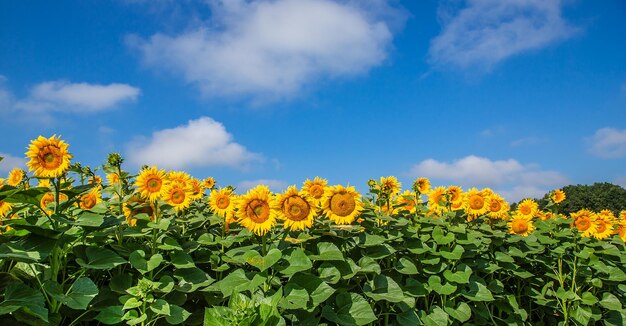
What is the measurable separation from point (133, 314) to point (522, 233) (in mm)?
4402

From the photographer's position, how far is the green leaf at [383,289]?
149 inches

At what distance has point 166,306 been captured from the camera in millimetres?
3199

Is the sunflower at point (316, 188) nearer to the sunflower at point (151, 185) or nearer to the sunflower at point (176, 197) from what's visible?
the sunflower at point (176, 197)

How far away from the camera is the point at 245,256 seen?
334 centimetres

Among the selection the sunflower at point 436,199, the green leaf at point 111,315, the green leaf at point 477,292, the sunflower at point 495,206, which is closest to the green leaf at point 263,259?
the green leaf at point 111,315

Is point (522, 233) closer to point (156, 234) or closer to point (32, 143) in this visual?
point (156, 234)

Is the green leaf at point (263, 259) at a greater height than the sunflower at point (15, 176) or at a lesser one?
lesser

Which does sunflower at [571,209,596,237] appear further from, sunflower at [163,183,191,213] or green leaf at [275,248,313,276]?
sunflower at [163,183,191,213]

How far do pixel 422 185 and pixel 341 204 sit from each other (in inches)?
79.6

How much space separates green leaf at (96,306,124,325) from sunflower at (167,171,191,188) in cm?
114

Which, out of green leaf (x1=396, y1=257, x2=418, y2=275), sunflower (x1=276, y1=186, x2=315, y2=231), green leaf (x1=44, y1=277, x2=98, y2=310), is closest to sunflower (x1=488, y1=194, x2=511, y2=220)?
green leaf (x1=396, y1=257, x2=418, y2=275)

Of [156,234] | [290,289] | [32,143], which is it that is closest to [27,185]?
[32,143]

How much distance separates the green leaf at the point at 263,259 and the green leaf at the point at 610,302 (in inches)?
173

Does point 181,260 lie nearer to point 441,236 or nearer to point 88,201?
point 88,201
